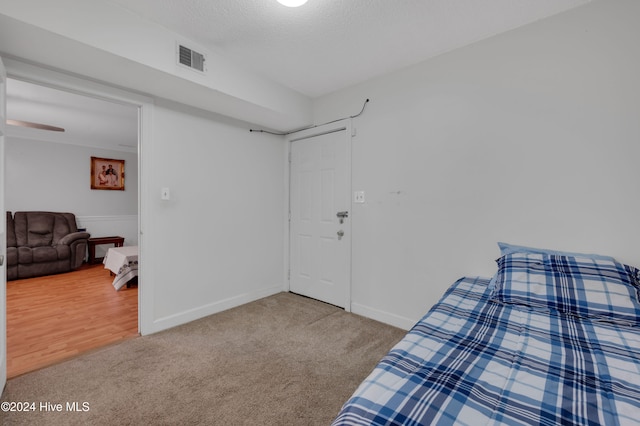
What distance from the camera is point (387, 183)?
A: 2.76 metres

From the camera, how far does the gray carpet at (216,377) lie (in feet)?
5.17

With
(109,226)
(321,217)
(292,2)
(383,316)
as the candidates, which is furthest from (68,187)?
(383,316)

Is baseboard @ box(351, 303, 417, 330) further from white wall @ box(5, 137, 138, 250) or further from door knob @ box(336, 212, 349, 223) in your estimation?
white wall @ box(5, 137, 138, 250)

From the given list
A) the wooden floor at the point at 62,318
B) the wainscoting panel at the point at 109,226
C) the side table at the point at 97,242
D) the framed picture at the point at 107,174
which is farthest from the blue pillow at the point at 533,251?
the framed picture at the point at 107,174

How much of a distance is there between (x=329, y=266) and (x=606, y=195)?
91.8 inches

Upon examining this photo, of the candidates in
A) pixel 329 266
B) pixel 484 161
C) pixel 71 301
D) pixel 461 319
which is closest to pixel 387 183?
pixel 484 161

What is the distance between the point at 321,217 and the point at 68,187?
5.26 m

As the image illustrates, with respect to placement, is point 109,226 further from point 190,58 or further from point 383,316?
point 383,316

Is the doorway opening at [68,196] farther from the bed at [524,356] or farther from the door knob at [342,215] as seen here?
the bed at [524,356]

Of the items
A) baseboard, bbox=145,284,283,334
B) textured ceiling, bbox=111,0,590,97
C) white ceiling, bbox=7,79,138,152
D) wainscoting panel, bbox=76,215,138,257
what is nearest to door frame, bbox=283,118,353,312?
baseboard, bbox=145,284,283,334

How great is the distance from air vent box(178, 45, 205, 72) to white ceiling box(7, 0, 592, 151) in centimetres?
9

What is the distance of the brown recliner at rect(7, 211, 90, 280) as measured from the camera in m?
4.35

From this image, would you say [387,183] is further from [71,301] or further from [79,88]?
[71,301]

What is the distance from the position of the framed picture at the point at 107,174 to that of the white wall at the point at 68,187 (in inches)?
3.4
